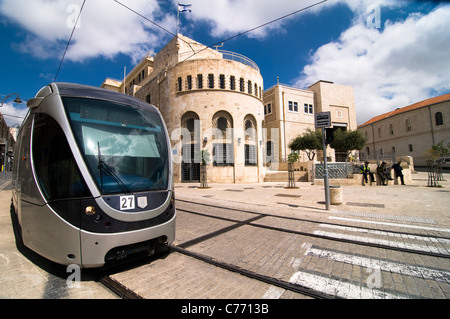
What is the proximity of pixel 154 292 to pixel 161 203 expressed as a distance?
1.28 metres

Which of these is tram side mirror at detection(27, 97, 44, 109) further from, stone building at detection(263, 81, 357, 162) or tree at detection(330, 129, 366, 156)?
tree at detection(330, 129, 366, 156)

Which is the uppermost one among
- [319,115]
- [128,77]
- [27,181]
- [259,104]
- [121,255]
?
[128,77]

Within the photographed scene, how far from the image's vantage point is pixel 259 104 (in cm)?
2767

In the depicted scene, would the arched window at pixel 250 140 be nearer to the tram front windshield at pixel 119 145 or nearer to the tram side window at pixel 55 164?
the tram front windshield at pixel 119 145

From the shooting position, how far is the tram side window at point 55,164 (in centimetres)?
302

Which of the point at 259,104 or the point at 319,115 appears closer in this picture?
the point at 319,115

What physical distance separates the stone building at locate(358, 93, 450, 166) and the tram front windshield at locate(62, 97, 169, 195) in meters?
39.3

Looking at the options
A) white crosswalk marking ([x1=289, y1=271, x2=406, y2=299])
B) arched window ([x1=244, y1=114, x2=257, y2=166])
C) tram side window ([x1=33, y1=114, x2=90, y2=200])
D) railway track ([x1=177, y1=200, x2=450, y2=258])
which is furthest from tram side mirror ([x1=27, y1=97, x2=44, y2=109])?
arched window ([x1=244, y1=114, x2=257, y2=166])

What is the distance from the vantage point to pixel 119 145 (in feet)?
11.7

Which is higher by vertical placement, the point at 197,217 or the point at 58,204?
the point at 58,204

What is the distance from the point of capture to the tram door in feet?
81.0
